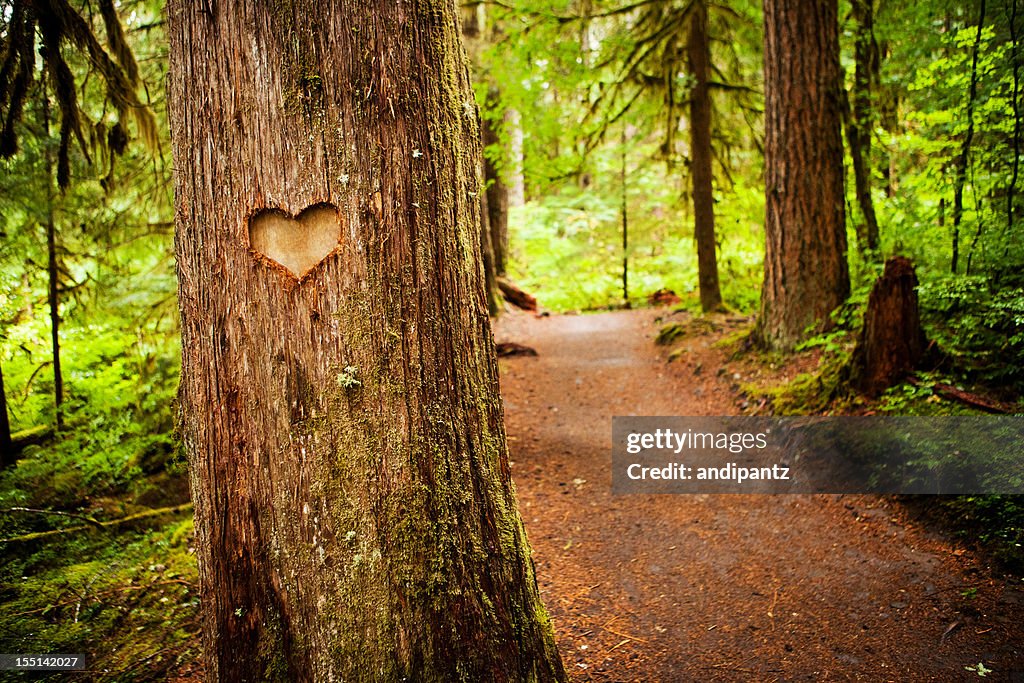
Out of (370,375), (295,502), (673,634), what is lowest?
(673,634)

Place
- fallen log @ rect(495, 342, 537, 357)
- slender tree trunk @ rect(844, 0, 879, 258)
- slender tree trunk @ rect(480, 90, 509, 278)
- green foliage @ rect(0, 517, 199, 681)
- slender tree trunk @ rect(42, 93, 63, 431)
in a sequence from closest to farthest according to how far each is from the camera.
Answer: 1. green foliage @ rect(0, 517, 199, 681)
2. slender tree trunk @ rect(42, 93, 63, 431)
3. slender tree trunk @ rect(844, 0, 879, 258)
4. fallen log @ rect(495, 342, 537, 357)
5. slender tree trunk @ rect(480, 90, 509, 278)

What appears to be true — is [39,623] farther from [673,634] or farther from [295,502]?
[673,634]

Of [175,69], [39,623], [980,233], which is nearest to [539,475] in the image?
[39,623]

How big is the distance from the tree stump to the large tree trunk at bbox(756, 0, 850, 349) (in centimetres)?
179

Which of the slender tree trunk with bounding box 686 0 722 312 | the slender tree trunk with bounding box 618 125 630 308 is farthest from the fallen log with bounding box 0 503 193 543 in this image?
the slender tree trunk with bounding box 618 125 630 308

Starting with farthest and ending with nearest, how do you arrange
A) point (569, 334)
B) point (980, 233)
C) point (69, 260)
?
1. point (569, 334)
2. point (69, 260)
3. point (980, 233)

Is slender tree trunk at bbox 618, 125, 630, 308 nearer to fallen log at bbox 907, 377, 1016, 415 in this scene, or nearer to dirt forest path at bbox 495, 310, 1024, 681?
dirt forest path at bbox 495, 310, 1024, 681

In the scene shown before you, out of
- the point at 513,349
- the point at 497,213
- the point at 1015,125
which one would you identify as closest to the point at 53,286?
the point at 513,349

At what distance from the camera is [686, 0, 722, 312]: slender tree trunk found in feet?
33.4

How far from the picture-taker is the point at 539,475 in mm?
5633

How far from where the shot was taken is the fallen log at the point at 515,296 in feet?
48.4

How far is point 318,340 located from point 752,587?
10.5 ft

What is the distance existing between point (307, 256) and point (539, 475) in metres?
4.05

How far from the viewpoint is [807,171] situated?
22.7ft
